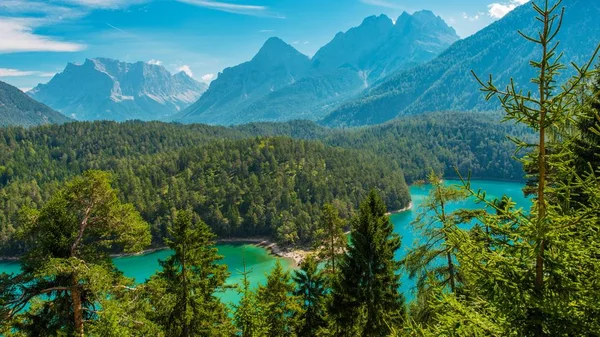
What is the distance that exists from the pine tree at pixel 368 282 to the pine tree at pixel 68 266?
973cm

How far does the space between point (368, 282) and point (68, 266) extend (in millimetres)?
12448

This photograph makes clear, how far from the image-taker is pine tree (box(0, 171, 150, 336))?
1185cm

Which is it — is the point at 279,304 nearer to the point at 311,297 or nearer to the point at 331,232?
the point at 311,297

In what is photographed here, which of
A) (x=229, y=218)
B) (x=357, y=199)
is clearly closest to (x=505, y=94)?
(x=229, y=218)

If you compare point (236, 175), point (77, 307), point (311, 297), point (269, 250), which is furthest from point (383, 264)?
point (236, 175)

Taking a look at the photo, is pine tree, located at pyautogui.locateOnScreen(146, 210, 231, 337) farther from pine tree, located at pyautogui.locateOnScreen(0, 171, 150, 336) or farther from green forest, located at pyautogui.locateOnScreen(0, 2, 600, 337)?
pine tree, located at pyautogui.locateOnScreen(0, 171, 150, 336)

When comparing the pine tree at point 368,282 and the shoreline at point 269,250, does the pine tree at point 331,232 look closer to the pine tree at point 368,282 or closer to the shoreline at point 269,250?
the pine tree at point 368,282

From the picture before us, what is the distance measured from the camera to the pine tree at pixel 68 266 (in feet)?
38.9

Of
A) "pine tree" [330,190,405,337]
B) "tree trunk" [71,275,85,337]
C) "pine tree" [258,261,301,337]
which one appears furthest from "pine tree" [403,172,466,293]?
"tree trunk" [71,275,85,337]

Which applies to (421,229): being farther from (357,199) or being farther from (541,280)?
(357,199)

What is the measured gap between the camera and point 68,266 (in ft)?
38.9

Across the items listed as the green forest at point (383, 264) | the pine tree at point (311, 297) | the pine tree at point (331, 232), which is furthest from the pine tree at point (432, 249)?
the pine tree at point (311, 297)

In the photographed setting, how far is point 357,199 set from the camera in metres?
110

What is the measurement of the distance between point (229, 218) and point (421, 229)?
88.3 meters
